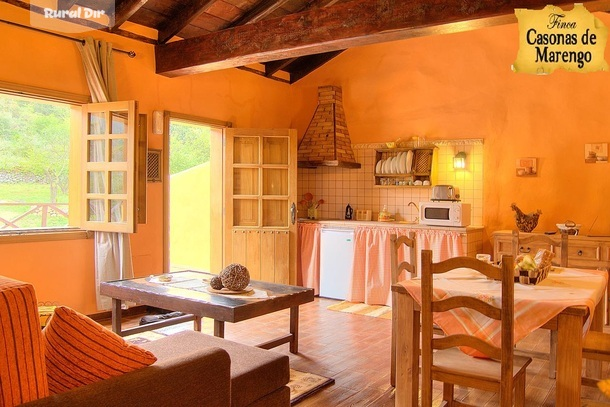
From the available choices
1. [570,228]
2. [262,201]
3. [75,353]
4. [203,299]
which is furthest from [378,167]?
[75,353]

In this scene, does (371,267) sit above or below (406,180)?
below

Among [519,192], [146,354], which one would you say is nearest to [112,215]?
[146,354]

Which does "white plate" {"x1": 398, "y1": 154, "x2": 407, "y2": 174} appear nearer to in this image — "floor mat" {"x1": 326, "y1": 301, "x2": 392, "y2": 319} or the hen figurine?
the hen figurine

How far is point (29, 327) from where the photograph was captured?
148cm

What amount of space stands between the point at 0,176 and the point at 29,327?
8.80m

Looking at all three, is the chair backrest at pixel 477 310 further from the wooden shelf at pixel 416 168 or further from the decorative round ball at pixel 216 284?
the wooden shelf at pixel 416 168

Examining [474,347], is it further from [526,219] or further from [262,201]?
[262,201]

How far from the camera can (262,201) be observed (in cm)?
593

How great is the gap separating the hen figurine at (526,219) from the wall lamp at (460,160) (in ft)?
2.47

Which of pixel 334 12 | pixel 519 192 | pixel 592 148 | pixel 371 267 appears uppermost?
pixel 334 12

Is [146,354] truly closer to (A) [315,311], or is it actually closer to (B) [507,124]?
(A) [315,311]

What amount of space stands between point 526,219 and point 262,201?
2.85m

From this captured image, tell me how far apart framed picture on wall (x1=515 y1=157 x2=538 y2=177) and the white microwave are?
0.72 meters

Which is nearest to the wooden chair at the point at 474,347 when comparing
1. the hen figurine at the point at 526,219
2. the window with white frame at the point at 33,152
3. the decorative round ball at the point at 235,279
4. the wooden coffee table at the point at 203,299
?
the wooden coffee table at the point at 203,299
